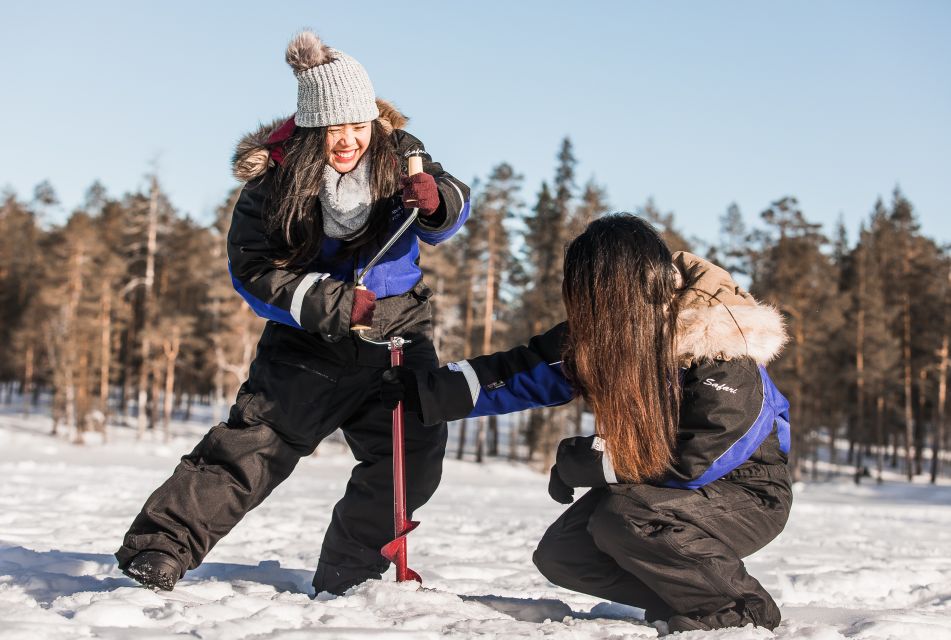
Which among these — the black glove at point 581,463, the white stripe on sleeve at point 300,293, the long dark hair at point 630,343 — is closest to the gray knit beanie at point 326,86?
the white stripe on sleeve at point 300,293

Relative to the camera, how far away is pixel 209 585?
3066 mm

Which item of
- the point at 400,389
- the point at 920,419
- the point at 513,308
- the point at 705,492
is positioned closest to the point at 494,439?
the point at 513,308

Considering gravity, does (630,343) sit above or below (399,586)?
above

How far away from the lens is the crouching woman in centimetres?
256

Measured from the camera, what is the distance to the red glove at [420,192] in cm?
292

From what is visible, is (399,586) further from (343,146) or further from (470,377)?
(343,146)

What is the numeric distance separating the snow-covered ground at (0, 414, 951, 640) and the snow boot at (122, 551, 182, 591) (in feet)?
0.18

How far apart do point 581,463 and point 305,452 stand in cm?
136

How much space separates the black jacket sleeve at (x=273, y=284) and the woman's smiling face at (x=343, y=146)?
284 millimetres

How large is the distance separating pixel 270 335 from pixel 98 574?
50.7 inches

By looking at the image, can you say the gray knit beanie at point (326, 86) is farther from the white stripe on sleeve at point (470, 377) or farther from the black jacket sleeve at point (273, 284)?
the white stripe on sleeve at point (470, 377)

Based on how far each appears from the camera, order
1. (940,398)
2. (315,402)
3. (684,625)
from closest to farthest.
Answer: (684,625)
(315,402)
(940,398)

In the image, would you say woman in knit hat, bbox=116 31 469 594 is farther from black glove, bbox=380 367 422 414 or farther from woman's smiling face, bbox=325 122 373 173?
black glove, bbox=380 367 422 414

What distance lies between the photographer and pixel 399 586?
2600 mm
